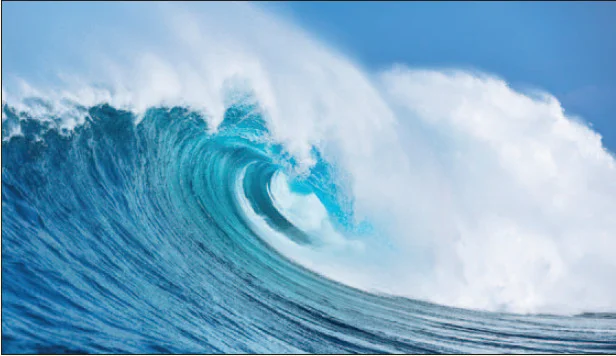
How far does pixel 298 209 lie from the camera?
240 inches

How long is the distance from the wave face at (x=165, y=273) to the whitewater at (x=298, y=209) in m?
0.02

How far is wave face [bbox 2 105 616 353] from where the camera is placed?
352 centimetres

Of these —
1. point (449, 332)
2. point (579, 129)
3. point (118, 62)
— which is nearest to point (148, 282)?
point (118, 62)

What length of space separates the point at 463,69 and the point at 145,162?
4.47m

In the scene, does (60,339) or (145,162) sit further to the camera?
(145,162)

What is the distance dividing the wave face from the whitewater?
20mm

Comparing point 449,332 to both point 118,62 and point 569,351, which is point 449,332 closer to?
point 569,351

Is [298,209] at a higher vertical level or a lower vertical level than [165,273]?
higher

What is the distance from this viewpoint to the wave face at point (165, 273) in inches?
139

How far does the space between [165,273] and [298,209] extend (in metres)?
2.43

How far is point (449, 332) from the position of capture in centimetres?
434

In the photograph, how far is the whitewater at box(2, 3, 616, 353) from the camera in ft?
13.2

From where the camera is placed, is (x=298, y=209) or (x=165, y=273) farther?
(x=298, y=209)

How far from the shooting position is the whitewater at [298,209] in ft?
13.2
